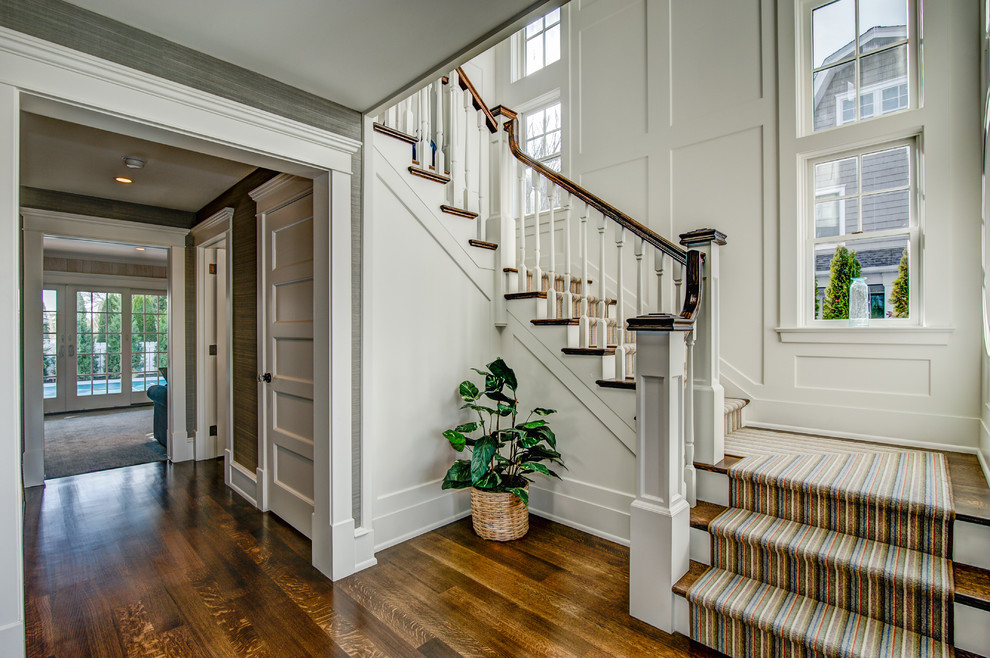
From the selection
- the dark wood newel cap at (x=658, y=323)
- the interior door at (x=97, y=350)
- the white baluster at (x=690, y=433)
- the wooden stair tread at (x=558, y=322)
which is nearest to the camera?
the dark wood newel cap at (x=658, y=323)

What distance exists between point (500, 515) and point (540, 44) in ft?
14.5

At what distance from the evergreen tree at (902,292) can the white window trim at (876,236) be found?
0.07ft

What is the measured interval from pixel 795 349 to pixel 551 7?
2.64 meters

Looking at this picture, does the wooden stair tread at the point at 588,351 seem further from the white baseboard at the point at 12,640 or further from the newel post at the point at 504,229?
the white baseboard at the point at 12,640

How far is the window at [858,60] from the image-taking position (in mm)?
2828

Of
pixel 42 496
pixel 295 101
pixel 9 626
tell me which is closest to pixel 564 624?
pixel 9 626

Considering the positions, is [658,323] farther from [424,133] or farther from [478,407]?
[424,133]

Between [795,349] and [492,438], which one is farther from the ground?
[795,349]

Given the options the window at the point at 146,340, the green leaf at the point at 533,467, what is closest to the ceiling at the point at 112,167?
the green leaf at the point at 533,467

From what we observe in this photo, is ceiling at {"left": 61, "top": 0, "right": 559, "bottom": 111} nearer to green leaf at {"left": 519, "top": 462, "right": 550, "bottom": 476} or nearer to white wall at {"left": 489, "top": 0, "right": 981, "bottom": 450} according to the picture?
green leaf at {"left": 519, "top": 462, "right": 550, "bottom": 476}

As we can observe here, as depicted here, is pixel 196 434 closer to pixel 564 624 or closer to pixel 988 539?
pixel 564 624

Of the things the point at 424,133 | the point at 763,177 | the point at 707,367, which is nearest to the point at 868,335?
the point at 763,177

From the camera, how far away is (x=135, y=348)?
819 cm

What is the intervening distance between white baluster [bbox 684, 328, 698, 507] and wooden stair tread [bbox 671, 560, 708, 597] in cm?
28
